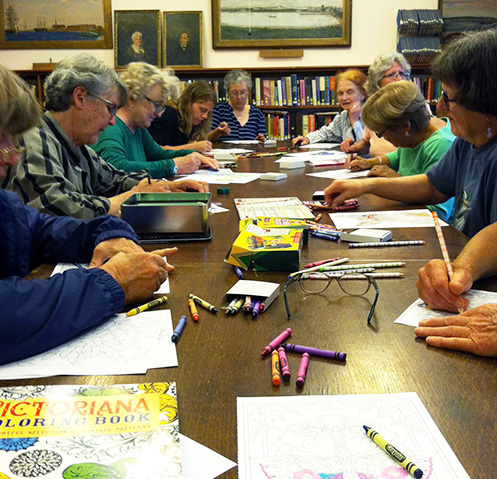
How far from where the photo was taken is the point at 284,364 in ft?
2.89

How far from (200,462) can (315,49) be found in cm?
588

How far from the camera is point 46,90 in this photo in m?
2.12

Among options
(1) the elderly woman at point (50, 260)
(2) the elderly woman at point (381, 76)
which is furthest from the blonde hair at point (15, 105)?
(2) the elderly woman at point (381, 76)

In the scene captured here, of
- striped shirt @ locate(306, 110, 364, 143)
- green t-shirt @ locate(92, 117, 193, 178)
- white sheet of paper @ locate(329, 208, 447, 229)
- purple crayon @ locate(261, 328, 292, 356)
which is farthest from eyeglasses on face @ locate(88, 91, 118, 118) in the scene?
striped shirt @ locate(306, 110, 364, 143)

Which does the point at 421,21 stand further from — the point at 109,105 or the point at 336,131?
the point at 109,105

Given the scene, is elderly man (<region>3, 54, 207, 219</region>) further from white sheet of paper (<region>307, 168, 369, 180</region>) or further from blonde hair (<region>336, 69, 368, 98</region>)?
blonde hair (<region>336, 69, 368, 98</region>)

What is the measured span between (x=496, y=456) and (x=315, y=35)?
5815mm

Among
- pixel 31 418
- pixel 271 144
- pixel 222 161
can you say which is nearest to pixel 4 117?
pixel 31 418

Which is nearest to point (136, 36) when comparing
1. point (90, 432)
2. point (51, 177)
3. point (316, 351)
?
point (51, 177)

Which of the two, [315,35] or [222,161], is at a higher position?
[315,35]

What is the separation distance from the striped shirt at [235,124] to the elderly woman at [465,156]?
134 inches

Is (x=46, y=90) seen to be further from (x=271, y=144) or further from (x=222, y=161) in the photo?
(x=271, y=144)

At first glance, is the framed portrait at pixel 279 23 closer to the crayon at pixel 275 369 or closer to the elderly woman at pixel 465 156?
the elderly woman at pixel 465 156

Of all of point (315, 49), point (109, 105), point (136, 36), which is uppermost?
point (136, 36)
